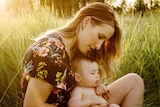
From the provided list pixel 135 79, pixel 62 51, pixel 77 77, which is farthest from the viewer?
pixel 135 79

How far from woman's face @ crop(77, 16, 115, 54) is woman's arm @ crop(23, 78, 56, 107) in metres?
0.29

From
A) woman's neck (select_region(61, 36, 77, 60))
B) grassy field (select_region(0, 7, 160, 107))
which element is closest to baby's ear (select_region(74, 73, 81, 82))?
woman's neck (select_region(61, 36, 77, 60))

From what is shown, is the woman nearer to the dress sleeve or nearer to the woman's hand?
the dress sleeve

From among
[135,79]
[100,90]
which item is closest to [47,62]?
[100,90]

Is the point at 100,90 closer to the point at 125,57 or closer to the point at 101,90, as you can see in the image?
the point at 101,90

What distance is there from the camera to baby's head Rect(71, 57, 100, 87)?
94.7 inches

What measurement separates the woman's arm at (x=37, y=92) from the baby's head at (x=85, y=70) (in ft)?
0.93

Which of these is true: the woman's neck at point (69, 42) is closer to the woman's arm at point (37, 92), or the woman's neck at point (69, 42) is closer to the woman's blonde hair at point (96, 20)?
the woman's blonde hair at point (96, 20)

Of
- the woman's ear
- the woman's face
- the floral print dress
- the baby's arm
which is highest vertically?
the woman's ear

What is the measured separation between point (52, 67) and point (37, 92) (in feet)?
0.49

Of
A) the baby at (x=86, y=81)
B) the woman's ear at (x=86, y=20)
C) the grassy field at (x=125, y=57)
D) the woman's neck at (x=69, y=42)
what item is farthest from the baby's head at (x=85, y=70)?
the grassy field at (x=125, y=57)

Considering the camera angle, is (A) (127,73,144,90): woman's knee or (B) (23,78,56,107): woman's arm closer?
(B) (23,78,56,107): woman's arm

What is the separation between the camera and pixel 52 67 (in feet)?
7.13

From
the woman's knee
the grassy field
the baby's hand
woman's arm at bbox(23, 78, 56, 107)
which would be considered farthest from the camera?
the grassy field
